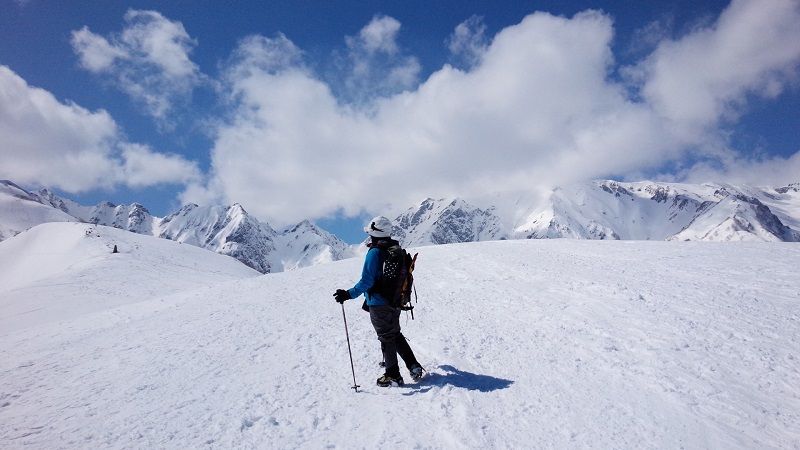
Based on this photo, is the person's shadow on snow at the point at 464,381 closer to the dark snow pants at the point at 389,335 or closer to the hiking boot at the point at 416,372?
the hiking boot at the point at 416,372

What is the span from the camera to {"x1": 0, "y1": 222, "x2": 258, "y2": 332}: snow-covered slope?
937 inches

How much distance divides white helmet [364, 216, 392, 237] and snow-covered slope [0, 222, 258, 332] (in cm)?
2099

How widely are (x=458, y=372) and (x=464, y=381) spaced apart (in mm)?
447

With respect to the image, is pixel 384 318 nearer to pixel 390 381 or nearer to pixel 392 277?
pixel 392 277

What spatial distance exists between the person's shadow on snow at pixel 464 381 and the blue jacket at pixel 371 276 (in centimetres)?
155

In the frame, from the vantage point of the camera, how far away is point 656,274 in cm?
1368

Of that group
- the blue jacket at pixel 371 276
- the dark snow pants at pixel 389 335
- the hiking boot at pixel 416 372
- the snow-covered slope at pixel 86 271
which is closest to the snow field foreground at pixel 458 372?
the hiking boot at pixel 416 372

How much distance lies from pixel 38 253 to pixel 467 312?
61.5 m

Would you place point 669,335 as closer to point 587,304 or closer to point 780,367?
point 780,367

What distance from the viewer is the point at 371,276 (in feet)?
23.3

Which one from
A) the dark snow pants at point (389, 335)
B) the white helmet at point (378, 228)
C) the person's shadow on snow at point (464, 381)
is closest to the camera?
the person's shadow on snow at point (464, 381)

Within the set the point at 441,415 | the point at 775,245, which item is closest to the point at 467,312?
the point at 441,415

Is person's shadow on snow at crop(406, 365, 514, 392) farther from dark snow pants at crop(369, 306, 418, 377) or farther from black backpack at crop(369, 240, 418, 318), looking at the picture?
black backpack at crop(369, 240, 418, 318)

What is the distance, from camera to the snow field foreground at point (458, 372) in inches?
214
